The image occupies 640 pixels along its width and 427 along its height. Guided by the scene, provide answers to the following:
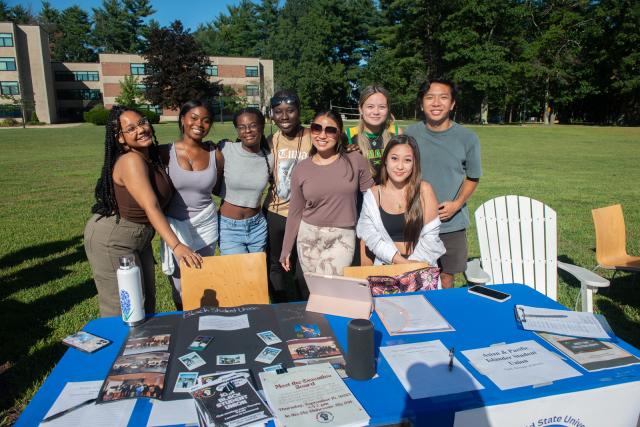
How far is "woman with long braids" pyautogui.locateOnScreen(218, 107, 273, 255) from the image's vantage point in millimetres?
3438

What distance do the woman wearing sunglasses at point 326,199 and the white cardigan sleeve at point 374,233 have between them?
104 mm

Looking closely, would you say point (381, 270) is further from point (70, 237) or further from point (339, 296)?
point (70, 237)

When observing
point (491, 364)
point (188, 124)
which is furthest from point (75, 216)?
point (491, 364)

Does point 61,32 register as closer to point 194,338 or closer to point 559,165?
point 559,165

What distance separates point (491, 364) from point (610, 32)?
146ft

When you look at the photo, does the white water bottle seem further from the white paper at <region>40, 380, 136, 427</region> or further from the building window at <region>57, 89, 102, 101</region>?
the building window at <region>57, 89, 102, 101</region>

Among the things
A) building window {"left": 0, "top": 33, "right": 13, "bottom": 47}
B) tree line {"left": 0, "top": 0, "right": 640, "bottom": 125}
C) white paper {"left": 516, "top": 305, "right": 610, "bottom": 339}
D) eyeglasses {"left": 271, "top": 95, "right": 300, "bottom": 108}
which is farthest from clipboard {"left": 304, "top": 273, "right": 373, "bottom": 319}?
building window {"left": 0, "top": 33, "right": 13, "bottom": 47}

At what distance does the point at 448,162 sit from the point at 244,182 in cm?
163

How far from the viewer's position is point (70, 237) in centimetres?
687

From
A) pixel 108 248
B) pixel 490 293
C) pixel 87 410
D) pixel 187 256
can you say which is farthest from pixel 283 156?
pixel 87 410

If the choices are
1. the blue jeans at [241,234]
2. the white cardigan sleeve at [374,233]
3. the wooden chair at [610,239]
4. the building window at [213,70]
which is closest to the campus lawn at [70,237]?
the wooden chair at [610,239]

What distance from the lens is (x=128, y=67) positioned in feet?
173

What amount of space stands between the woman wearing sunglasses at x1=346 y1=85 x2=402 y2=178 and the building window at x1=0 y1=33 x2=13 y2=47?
5479cm

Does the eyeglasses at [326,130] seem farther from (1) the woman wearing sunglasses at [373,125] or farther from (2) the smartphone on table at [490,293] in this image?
(2) the smartphone on table at [490,293]
